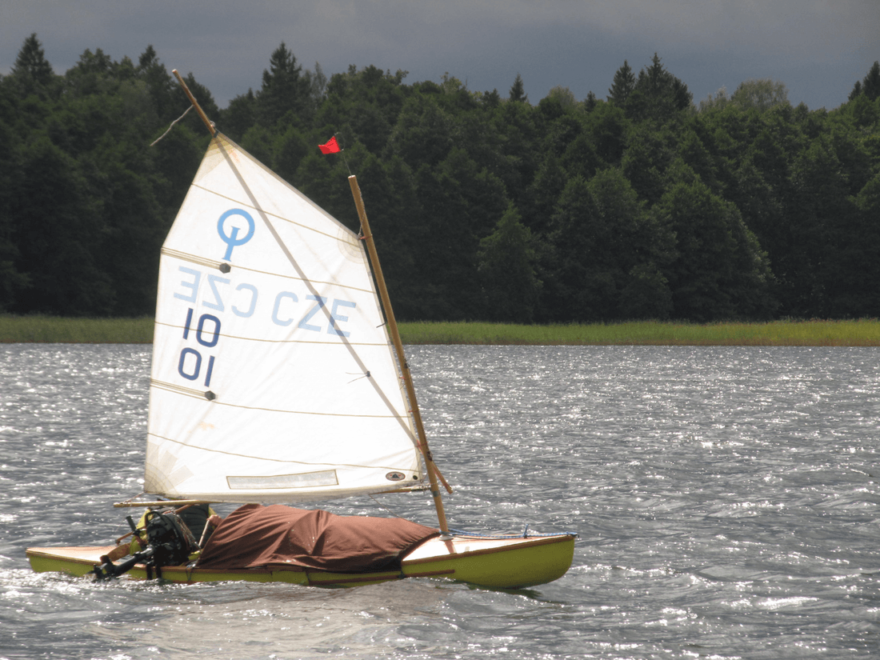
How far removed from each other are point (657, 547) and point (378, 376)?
5.59 meters

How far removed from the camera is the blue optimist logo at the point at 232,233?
35.9 feet

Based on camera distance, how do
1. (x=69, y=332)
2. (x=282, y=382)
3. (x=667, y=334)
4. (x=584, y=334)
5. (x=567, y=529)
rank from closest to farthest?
1. (x=282, y=382)
2. (x=567, y=529)
3. (x=69, y=332)
4. (x=667, y=334)
5. (x=584, y=334)

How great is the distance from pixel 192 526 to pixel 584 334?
187ft

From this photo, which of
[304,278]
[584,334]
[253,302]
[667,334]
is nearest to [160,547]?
[253,302]

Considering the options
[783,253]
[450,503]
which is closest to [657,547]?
[450,503]

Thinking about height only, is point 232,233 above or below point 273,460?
above

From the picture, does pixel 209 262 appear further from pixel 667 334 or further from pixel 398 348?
pixel 667 334

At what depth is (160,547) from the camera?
11.4 metres

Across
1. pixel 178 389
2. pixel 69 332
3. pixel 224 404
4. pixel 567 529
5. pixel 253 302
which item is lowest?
pixel 567 529

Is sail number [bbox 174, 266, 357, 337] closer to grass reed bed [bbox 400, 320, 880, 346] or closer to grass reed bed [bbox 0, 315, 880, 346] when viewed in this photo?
grass reed bed [bbox 0, 315, 880, 346]

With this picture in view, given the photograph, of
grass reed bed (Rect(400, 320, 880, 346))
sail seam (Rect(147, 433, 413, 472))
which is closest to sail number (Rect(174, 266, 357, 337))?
sail seam (Rect(147, 433, 413, 472))

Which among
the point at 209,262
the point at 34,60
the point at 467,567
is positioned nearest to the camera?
the point at 467,567

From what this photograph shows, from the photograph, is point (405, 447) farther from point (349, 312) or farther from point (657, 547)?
point (657, 547)

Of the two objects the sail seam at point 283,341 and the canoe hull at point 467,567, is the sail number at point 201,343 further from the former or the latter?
the canoe hull at point 467,567
